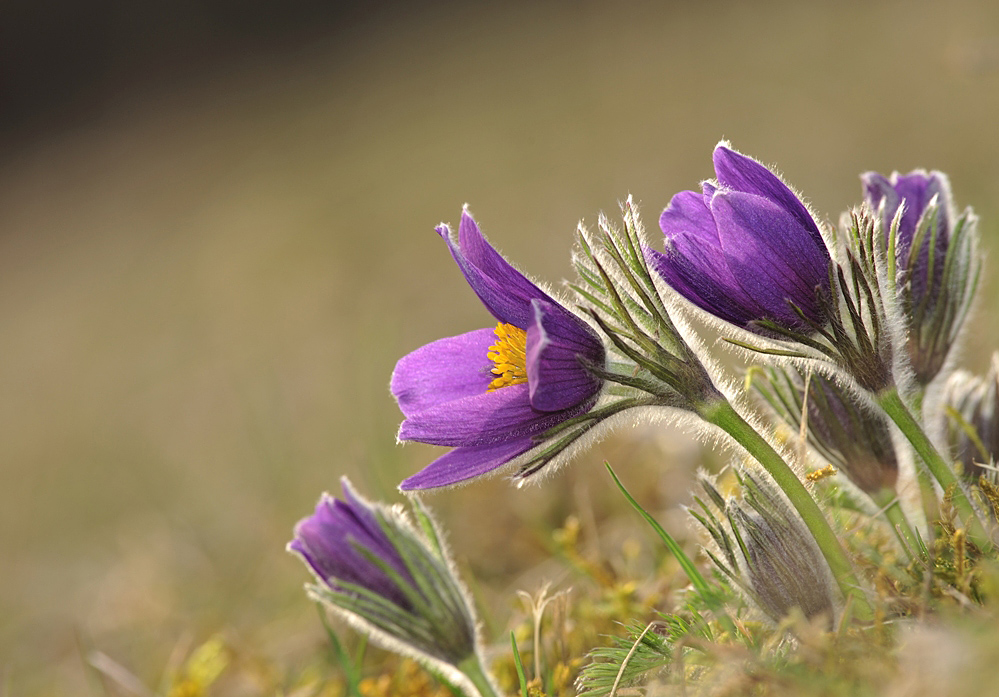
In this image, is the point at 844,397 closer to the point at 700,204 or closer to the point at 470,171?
the point at 700,204

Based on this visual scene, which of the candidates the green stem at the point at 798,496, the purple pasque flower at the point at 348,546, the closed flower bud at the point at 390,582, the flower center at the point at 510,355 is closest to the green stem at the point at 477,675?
the closed flower bud at the point at 390,582

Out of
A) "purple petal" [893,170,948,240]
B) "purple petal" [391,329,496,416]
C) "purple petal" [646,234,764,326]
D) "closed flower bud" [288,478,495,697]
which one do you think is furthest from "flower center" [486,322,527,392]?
"purple petal" [893,170,948,240]

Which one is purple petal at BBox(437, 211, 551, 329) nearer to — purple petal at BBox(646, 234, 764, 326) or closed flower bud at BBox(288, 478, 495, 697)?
purple petal at BBox(646, 234, 764, 326)

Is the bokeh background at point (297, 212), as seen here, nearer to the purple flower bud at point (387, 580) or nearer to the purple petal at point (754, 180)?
the purple flower bud at point (387, 580)

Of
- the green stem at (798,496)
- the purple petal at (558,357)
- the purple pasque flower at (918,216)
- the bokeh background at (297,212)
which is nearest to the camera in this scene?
the purple petal at (558,357)

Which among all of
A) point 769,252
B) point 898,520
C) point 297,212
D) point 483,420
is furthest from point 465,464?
point 297,212

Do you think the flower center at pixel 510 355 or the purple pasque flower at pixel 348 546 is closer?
the flower center at pixel 510 355

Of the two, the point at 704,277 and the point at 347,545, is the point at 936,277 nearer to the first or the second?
the point at 704,277
